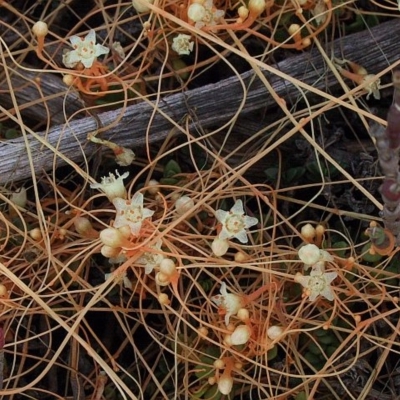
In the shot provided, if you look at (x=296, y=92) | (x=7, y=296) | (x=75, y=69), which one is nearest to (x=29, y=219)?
(x=7, y=296)

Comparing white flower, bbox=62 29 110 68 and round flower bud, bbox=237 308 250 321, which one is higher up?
white flower, bbox=62 29 110 68

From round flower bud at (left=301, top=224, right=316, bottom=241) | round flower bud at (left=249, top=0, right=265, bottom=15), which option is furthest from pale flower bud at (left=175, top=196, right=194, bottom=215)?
round flower bud at (left=249, top=0, right=265, bottom=15)

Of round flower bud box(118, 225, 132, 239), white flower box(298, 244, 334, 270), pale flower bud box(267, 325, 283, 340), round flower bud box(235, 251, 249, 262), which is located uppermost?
round flower bud box(118, 225, 132, 239)

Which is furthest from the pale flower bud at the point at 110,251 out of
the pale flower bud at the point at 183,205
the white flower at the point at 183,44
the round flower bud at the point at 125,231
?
the white flower at the point at 183,44

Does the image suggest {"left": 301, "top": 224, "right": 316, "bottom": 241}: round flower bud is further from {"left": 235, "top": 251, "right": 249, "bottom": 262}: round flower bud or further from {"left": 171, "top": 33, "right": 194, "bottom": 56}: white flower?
{"left": 171, "top": 33, "right": 194, "bottom": 56}: white flower

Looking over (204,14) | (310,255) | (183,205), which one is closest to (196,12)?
(204,14)

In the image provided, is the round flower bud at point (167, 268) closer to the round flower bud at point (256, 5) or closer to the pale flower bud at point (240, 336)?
the pale flower bud at point (240, 336)
